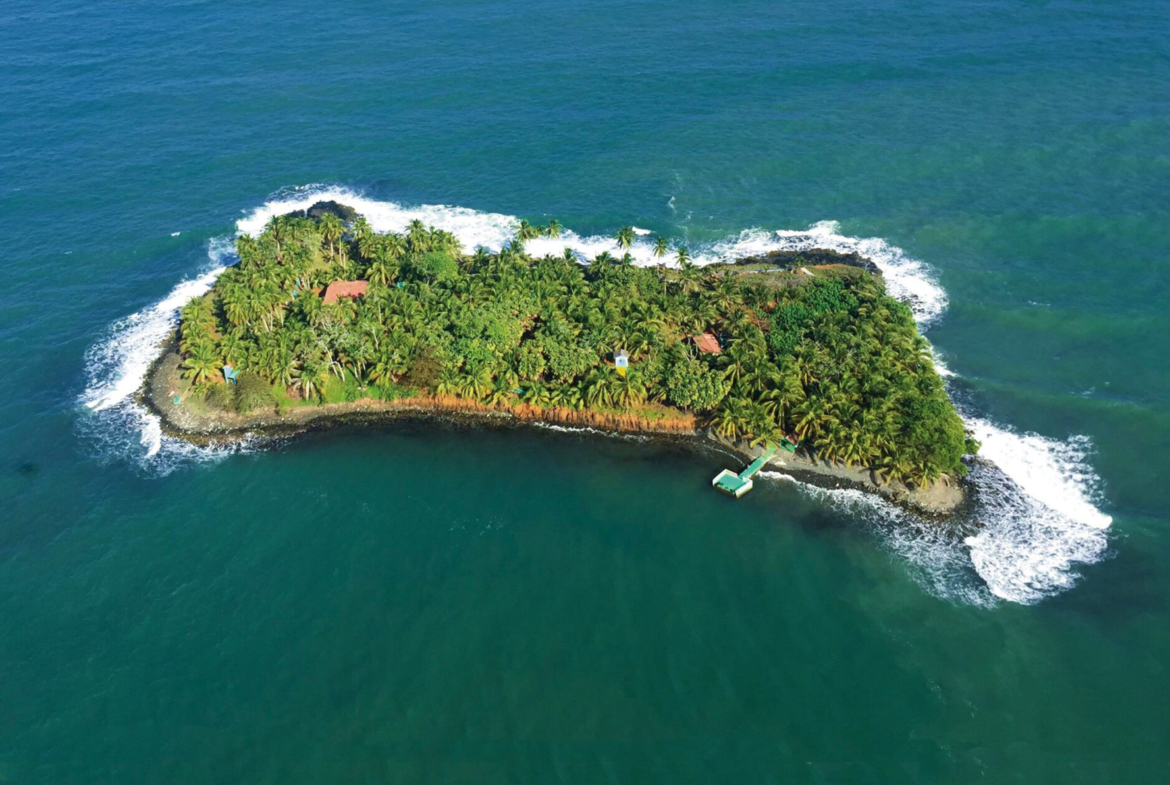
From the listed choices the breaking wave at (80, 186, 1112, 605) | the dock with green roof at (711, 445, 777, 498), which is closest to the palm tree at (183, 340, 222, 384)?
the breaking wave at (80, 186, 1112, 605)

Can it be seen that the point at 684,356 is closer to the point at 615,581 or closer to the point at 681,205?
the point at 615,581

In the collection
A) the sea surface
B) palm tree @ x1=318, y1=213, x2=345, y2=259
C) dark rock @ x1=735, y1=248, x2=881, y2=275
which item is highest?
palm tree @ x1=318, y1=213, x2=345, y2=259

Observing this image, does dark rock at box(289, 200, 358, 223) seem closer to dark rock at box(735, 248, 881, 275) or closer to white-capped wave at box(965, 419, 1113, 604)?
dark rock at box(735, 248, 881, 275)

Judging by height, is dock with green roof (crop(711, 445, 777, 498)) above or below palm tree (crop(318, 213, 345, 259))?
below

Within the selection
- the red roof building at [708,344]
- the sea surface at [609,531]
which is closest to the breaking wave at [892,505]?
the sea surface at [609,531]

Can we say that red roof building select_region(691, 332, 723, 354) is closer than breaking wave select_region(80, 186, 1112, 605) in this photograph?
No

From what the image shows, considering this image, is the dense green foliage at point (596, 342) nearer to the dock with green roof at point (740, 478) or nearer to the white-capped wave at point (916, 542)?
the dock with green roof at point (740, 478)
